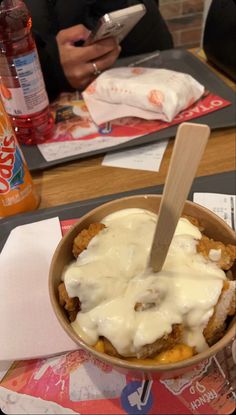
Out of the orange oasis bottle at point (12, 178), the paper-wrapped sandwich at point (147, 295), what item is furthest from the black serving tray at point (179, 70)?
the paper-wrapped sandwich at point (147, 295)

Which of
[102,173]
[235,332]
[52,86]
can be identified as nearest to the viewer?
[235,332]

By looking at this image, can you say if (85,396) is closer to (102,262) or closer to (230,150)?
(102,262)

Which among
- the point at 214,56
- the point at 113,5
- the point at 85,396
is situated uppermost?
the point at 113,5

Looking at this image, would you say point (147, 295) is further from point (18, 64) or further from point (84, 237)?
point (18, 64)

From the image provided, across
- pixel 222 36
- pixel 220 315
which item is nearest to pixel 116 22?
pixel 222 36

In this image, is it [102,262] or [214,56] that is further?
[214,56]

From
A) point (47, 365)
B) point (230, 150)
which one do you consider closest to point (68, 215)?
point (47, 365)
